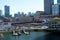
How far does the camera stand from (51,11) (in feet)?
166

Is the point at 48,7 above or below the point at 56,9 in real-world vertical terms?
above

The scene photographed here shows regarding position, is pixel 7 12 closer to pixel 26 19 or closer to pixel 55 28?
pixel 26 19

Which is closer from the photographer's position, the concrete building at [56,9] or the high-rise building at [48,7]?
the concrete building at [56,9]

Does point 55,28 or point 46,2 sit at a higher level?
point 46,2

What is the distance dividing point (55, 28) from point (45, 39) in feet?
24.6

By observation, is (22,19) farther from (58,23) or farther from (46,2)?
(58,23)

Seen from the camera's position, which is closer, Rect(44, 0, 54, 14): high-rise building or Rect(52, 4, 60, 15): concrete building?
Rect(52, 4, 60, 15): concrete building

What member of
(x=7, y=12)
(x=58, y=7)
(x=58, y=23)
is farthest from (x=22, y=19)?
(x=58, y=23)

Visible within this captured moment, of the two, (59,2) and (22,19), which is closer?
(22,19)

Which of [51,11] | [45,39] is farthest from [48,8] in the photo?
[45,39]

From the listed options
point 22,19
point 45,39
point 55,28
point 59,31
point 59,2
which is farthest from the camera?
point 59,2

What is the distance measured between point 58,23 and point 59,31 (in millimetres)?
2318

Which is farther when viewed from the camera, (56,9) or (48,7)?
(48,7)

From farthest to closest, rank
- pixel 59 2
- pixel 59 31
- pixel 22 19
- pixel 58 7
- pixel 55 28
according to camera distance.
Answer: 1. pixel 59 2
2. pixel 58 7
3. pixel 22 19
4. pixel 55 28
5. pixel 59 31
